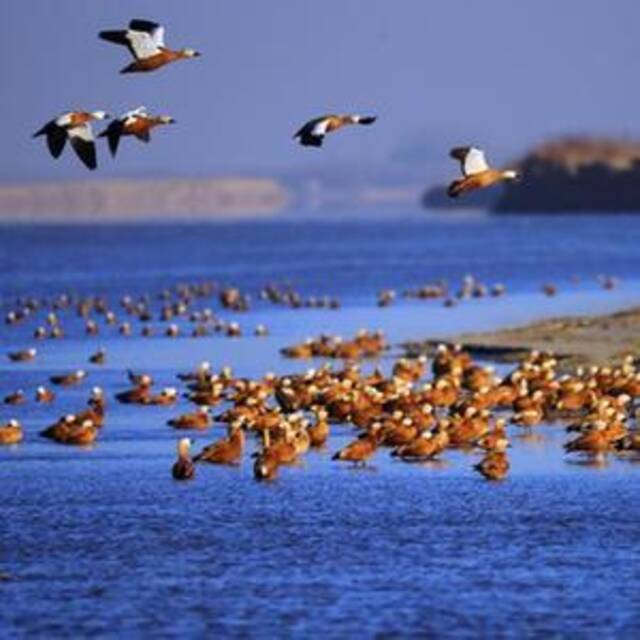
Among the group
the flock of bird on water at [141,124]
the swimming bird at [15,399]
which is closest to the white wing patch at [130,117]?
the flock of bird on water at [141,124]

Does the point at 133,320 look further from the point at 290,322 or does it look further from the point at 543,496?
the point at 543,496

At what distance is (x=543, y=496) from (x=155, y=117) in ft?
20.5

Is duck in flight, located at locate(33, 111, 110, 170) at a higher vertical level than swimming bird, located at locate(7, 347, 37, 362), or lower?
higher

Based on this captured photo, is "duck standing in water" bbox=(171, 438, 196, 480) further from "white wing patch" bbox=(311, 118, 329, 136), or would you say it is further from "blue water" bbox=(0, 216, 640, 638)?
"white wing patch" bbox=(311, 118, 329, 136)

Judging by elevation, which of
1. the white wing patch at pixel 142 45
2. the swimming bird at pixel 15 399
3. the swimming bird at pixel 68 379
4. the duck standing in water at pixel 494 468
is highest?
the white wing patch at pixel 142 45

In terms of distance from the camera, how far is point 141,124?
21266mm

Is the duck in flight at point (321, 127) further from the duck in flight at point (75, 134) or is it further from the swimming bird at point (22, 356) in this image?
the swimming bird at point (22, 356)

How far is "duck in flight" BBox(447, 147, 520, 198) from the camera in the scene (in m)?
21.2

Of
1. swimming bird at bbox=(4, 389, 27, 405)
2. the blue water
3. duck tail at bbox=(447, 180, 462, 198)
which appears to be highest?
duck tail at bbox=(447, 180, 462, 198)

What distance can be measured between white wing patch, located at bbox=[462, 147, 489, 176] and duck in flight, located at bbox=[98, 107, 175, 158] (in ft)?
8.79

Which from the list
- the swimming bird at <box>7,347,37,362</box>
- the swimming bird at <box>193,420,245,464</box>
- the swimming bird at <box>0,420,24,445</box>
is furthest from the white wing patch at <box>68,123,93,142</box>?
the swimming bird at <box>7,347,37,362</box>

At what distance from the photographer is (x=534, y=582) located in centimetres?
2059

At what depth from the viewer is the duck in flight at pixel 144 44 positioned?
20766 mm

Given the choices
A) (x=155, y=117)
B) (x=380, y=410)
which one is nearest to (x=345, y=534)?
(x=155, y=117)
